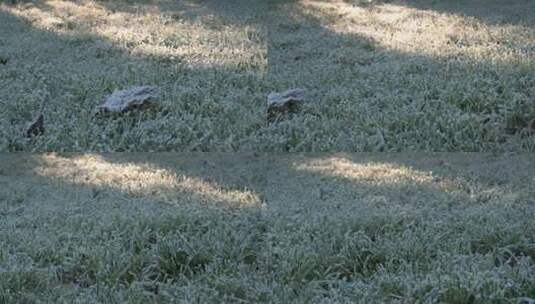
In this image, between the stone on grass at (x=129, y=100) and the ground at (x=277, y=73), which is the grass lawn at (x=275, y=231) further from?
the stone on grass at (x=129, y=100)

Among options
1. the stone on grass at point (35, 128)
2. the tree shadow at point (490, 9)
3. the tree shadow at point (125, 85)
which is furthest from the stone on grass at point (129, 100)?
the tree shadow at point (490, 9)

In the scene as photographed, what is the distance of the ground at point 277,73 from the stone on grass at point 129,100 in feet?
0.40

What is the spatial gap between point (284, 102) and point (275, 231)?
2356 mm

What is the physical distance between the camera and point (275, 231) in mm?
4211

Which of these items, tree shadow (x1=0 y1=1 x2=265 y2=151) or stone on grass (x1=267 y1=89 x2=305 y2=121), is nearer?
tree shadow (x1=0 y1=1 x2=265 y2=151)

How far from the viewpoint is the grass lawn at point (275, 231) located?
3627 mm

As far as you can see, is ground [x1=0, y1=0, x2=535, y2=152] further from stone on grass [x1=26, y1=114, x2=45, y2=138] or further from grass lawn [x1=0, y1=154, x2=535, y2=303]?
grass lawn [x1=0, y1=154, x2=535, y2=303]

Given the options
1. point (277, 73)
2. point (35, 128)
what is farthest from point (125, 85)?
point (277, 73)

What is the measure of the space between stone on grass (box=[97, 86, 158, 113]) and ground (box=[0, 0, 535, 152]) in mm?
121

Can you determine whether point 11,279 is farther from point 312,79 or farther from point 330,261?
point 312,79

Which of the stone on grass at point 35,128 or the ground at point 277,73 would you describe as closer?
the ground at point 277,73

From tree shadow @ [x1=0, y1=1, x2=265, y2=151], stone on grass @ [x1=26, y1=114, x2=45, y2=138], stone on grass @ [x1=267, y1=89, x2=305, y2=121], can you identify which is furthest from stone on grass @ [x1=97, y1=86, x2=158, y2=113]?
stone on grass @ [x1=267, y1=89, x2=305, y2=121]

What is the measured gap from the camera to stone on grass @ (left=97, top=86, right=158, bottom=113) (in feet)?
21.4

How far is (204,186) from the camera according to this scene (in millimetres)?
5000
